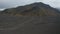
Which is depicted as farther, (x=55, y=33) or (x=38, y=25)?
(x=38, y=25)

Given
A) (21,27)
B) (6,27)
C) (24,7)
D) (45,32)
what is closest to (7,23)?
(6,27)

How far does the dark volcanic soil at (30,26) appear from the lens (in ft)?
9.23

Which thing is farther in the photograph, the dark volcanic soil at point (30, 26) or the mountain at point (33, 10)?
the mountain at point (33, 10)

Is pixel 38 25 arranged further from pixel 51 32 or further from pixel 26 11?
pixel 26 11

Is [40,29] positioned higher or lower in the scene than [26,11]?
lower

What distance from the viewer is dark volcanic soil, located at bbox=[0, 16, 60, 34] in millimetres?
2813

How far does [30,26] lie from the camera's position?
3043 mm

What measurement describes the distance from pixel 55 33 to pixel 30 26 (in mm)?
573

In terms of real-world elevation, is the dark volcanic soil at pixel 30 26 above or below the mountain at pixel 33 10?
below

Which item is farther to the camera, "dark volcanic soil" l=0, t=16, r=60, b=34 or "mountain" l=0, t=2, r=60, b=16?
"mountain" l=0, t=2, r=60, b=16

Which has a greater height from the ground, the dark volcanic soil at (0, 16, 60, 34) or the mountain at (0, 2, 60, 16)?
the mountain at (0, 2, 60, 16)

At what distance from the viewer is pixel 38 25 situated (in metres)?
3.11

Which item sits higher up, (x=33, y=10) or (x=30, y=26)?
(x=33, y=10)

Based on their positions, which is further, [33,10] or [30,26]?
[33,10]
